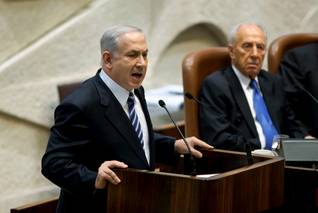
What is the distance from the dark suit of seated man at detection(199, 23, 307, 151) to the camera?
11.8ft

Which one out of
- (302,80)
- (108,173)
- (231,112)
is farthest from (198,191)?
(302,80)

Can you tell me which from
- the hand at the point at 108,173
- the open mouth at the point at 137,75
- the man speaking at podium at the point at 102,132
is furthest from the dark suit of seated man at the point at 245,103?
the hand at the point at 108,173

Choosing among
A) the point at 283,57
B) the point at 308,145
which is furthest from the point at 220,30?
the point at 308,145

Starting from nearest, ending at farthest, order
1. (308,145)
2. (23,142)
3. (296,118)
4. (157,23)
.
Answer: (308,145), (296,118), (23,142), (157,23)

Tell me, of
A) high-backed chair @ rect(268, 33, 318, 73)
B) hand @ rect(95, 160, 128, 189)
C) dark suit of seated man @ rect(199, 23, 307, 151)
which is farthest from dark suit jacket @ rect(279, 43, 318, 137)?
hand @ rect(95, 160, 128, 189)

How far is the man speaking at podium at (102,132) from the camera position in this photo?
2498 mm

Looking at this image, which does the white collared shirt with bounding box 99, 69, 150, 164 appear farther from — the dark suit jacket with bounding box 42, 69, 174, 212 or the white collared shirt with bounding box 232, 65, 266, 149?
the white collared shirt with bounding box 232, 65, 266, 149

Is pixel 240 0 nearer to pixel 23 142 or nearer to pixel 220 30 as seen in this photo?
pixel 220 30

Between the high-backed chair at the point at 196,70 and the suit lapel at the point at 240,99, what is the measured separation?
0.13 m

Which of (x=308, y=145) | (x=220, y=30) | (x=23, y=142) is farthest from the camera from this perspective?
(x=220, y=30)

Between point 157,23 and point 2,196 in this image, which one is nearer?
point 2,196

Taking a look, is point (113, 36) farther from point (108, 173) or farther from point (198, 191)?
point (198, 191)

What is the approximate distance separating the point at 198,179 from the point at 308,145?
35.2 inches

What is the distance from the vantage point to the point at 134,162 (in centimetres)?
263
